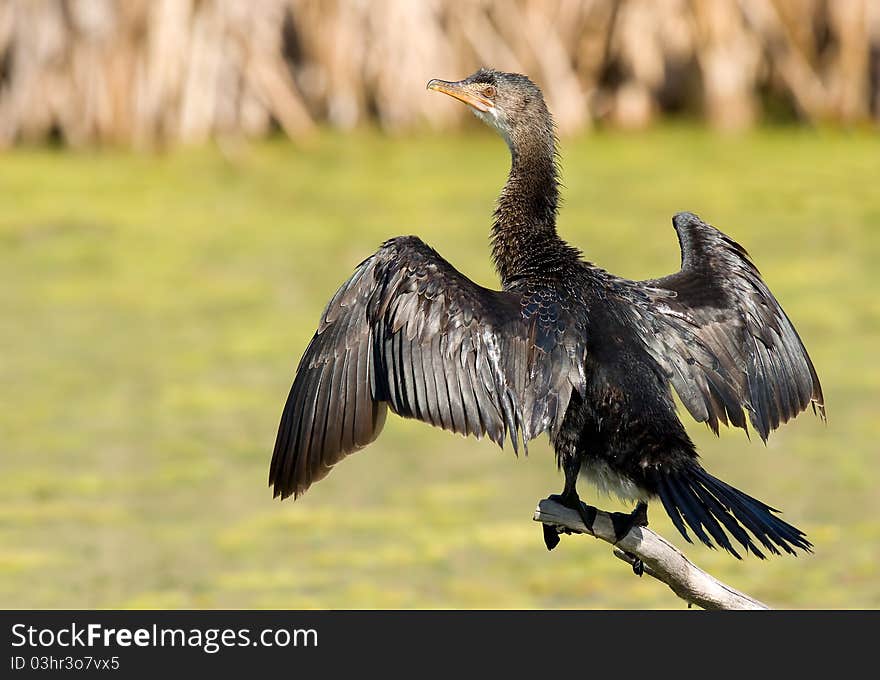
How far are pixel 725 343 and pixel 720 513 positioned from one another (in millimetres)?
570

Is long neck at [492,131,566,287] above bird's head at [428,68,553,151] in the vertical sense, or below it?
below

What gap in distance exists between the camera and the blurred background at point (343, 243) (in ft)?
18.9

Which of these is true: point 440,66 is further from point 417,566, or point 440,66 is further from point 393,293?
point 393,293

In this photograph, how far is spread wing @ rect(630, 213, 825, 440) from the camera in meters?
3.74

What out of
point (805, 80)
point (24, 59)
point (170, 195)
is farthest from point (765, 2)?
point (24, 59)

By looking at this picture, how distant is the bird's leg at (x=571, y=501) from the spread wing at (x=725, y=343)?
1.02 ft

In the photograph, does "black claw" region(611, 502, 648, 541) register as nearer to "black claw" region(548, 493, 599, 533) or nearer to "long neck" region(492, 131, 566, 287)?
"black claw" region(548, 493, 599, 533)

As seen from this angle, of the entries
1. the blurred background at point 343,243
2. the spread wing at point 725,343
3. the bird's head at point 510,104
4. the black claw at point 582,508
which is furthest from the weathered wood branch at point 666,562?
the blurred background at point 343,243

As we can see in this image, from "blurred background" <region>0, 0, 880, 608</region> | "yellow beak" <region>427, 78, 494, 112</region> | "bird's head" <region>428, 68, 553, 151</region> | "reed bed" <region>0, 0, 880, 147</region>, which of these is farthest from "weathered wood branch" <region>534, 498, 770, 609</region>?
"reed bed" <region>0, 0, 880, 147</region>

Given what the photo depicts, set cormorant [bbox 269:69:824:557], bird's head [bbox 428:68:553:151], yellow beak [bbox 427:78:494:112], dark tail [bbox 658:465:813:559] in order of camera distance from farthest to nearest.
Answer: yellow beak [bbox 427:78:494:112] → bird's head [bbox 428:68:553:151] → cormorant [bbox 269:69:824:557] → dark tail [bbox 658:465:813:559]

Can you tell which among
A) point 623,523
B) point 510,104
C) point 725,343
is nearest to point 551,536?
point 623,523

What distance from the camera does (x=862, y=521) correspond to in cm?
590

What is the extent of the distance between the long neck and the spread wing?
11.5 inches
